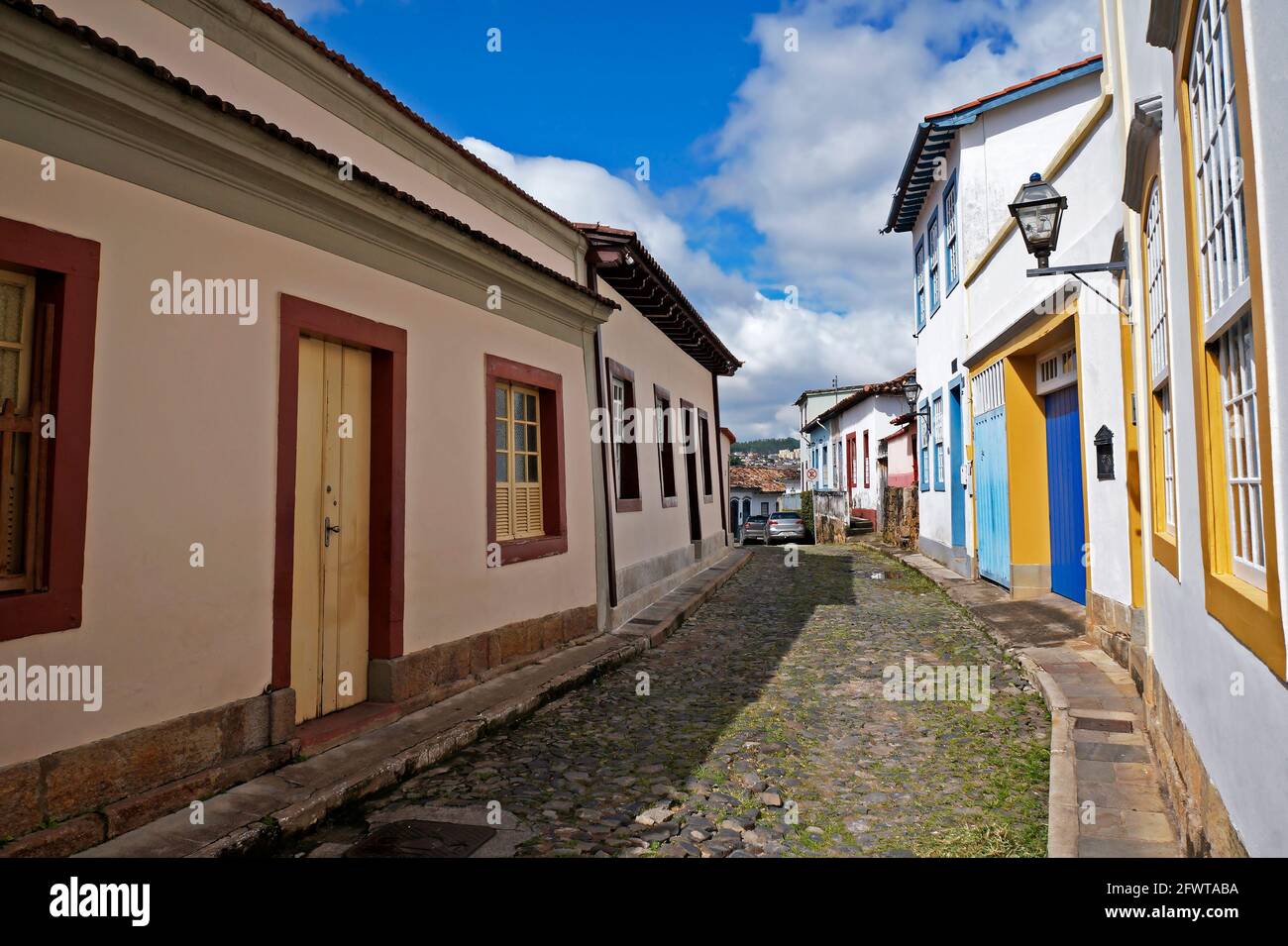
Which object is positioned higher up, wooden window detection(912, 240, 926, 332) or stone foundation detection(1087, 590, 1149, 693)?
wooden window detection(912, 240, 926, 332)

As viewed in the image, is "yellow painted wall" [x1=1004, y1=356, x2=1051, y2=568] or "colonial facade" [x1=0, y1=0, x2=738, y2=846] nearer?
"colonial facade" [x1=0, y1=0, x2=738, y2=846]

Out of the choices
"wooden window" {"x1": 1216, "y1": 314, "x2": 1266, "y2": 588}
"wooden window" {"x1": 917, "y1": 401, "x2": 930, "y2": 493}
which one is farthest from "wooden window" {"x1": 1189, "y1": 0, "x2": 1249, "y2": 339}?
"wooden window" {"x1": 917, "y1": 401, "x2": 930, "y2": 493}

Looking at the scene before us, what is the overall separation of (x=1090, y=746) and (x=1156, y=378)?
6.97 ft

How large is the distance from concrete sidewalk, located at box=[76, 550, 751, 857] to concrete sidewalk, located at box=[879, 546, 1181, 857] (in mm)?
3225

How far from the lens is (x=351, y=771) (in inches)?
169

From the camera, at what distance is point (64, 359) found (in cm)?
345

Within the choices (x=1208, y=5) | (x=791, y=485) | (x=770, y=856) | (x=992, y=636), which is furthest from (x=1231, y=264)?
(x=791, y=485)

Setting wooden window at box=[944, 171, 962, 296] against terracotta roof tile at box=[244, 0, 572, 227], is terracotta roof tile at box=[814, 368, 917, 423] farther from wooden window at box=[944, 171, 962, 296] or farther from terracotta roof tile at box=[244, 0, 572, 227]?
terracotta roof tile at box=[244, 0, 572, 227]

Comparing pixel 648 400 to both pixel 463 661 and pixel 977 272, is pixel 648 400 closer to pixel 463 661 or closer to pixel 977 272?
pixel 977 272

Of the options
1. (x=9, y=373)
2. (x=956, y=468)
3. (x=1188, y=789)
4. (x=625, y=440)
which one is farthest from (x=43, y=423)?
(x=956, y=468)

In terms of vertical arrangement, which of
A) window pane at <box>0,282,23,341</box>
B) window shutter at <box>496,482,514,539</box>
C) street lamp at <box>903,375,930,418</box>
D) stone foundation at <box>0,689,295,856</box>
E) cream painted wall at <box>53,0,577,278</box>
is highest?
cream painted wall at <box>53,0,577,278</box>

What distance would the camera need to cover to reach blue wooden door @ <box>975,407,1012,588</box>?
387 inches
